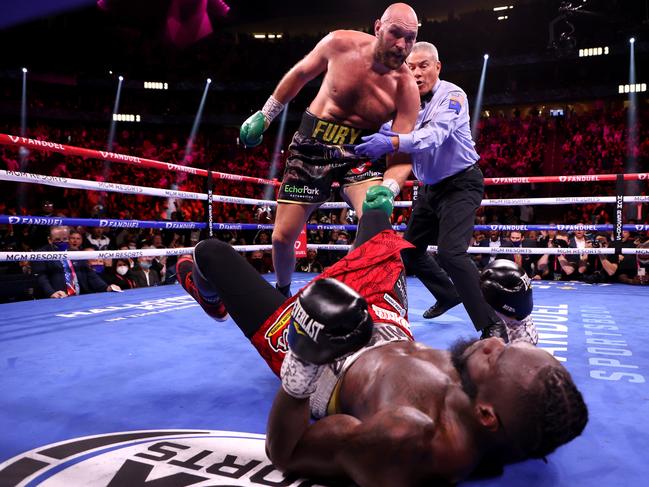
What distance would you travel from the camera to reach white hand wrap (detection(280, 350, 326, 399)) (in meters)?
0.92

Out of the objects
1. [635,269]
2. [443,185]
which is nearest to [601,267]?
[635,269]

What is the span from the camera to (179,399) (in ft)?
4.70

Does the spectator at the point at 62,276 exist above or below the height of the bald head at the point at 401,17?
below

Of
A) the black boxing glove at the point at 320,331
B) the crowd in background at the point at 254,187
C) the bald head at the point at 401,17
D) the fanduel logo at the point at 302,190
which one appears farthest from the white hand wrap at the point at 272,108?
the crowd in background at the point at 254,187

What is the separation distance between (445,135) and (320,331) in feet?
5.44

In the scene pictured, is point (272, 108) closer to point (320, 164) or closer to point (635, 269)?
point (320, 164)

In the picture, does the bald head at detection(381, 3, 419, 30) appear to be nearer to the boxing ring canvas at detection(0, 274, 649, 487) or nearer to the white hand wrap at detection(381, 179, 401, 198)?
the white hand wrap at detection(381, 179, 401, 198)

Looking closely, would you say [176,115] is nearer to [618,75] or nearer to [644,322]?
[618,75]

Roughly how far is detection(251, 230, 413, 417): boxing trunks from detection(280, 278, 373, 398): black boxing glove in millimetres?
263

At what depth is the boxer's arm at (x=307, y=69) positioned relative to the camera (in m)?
2.34

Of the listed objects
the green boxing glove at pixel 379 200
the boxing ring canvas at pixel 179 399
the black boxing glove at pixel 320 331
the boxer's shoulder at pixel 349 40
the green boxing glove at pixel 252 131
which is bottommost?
the boxing ring canvas at pixel 179 399

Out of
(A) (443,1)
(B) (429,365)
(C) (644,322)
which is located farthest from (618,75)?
(B) (429,365)

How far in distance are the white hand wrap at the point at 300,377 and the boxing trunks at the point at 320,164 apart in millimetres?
1490

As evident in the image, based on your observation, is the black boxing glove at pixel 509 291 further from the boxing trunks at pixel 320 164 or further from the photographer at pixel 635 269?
the photographer at pixel 635 269
